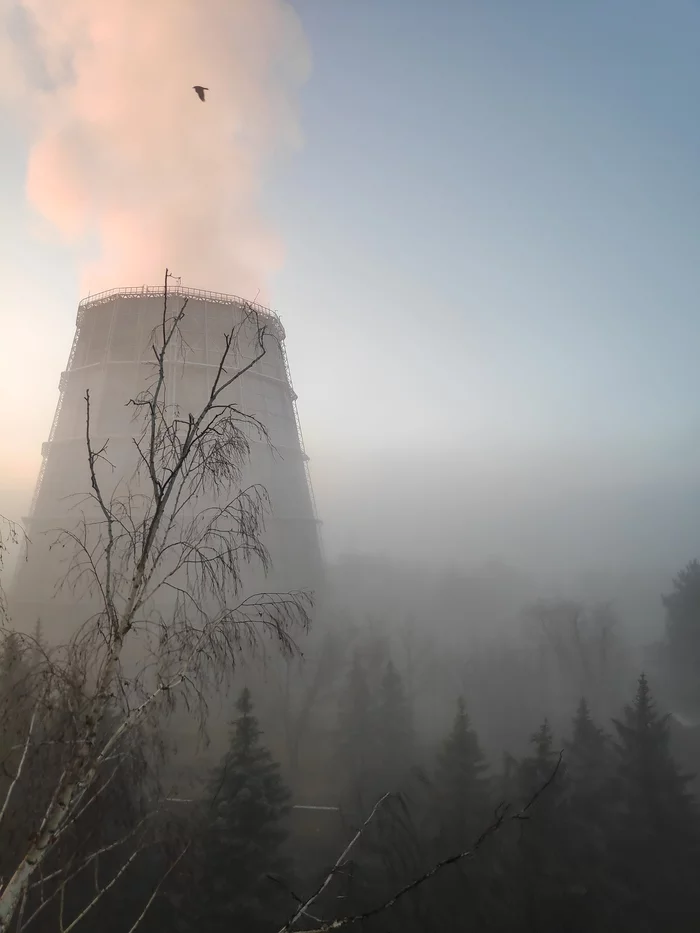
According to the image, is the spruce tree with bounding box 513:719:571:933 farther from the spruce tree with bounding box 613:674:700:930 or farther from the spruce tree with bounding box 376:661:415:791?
the spruce tree with bounding box 376:661:415:791

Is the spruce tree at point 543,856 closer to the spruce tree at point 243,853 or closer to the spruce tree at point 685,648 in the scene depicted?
the spruce tree at point 243,853

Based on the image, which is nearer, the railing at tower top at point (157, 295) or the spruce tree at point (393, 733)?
the spruce tree at point (393, 733)

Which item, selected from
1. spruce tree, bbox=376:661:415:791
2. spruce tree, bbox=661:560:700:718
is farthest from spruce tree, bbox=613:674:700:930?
spruce tree, bbox=661:560:700:718

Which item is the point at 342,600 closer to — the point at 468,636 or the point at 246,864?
the point at 468,636

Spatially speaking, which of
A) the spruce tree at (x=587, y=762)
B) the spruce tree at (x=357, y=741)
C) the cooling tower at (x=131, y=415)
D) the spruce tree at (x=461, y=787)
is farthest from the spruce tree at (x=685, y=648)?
the cooling tower at (x=131, y=415)

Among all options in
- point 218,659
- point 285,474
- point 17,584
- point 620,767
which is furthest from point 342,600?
point 218,659
